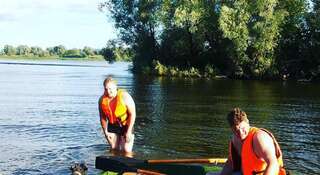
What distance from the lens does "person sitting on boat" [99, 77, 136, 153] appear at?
1370 centimetres

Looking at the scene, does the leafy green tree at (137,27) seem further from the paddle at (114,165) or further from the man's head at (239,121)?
the man's head at (239,121)

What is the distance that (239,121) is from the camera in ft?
28.0

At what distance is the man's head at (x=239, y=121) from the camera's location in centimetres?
849

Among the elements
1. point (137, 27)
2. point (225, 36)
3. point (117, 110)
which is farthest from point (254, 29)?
point (117, 110)

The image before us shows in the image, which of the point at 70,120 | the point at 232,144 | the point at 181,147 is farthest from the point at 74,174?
the point at 70,120

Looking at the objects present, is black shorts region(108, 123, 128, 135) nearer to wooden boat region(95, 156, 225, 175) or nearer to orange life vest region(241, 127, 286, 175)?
wooden boat region(95, 156, 225, 175)

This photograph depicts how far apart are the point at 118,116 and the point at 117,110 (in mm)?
220

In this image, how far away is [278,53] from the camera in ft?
200

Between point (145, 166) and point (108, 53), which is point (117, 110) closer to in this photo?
point (145, 166)

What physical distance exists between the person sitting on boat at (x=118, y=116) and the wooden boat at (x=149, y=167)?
5.43 feet

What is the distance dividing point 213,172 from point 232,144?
61.1 inches

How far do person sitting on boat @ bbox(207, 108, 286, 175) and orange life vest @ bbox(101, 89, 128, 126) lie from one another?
489 cm

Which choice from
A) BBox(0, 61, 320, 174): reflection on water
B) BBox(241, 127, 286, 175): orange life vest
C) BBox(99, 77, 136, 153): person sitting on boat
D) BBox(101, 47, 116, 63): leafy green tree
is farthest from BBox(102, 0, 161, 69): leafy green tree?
BBox(241, 127, 286, 175): orange life vest

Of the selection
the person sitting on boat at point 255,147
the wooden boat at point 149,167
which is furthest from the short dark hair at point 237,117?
the wooden boat at point 149,167
